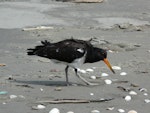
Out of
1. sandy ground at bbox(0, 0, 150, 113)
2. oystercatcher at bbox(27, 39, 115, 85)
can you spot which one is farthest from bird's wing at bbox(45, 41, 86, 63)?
sandy ground at bbox(0, 0, 150, 113)

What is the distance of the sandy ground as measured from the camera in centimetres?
848

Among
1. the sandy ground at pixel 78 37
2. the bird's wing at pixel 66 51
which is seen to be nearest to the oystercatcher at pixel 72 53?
the bird's wing at pixel 66 51

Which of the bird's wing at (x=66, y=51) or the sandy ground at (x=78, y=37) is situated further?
the bird's wing at (x=66, y=51)

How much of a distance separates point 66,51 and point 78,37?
4.65 metres

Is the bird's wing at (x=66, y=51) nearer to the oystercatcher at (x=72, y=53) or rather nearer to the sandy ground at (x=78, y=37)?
the oystercatcher at (x=72, y=53)

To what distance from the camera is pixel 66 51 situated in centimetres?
928

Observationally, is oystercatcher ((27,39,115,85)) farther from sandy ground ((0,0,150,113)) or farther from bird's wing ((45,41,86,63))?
sandy ground ((0,0,150,113))

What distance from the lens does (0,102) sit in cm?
814

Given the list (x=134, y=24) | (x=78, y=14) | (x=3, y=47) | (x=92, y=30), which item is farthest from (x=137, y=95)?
(x=78, y=14)

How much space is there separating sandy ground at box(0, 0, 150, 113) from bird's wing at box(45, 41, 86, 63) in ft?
1.65

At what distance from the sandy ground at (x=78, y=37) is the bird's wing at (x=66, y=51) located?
50 centimetres

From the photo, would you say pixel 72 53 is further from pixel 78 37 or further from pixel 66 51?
pixel 78 37

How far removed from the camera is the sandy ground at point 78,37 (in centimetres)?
848

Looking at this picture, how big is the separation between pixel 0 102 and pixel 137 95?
227 cm
